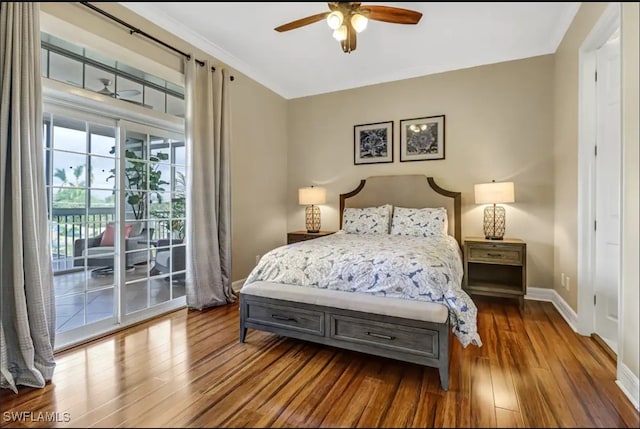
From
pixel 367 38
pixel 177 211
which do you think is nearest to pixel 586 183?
pixel 367 38

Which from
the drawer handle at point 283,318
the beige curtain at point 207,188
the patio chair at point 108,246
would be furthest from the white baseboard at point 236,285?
the drawer handle at point 283,318

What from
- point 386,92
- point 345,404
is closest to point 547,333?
point 345,404

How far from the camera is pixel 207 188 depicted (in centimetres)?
331

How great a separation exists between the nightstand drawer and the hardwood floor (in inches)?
32.9

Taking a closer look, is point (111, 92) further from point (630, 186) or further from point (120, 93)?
point (630, 186)

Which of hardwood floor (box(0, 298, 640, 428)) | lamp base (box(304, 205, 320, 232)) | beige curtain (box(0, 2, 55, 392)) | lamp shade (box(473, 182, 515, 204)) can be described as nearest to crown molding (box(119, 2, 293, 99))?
beige curtain (box(0, 2, 55, 392))

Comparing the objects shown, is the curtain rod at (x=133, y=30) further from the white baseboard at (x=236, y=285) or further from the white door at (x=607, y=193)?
the white door at (x=607, y=193)

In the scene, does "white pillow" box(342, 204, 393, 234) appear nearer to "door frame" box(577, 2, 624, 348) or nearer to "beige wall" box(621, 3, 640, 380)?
"door frame" box(577, 2, 624, 348)

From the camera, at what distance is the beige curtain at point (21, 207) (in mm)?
1858

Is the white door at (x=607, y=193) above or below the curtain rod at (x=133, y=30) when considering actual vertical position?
below

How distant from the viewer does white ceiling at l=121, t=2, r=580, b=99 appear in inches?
108

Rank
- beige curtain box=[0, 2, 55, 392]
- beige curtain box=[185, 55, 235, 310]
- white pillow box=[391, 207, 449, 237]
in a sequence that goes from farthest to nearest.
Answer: white pillow box=[391, 207, 449, 237] → beige curtain box=[185, 55, 235, 310] → beige curtain box=[0, 2, 55, 392]

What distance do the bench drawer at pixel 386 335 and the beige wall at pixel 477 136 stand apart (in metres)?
2.35

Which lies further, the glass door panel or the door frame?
the door frame
